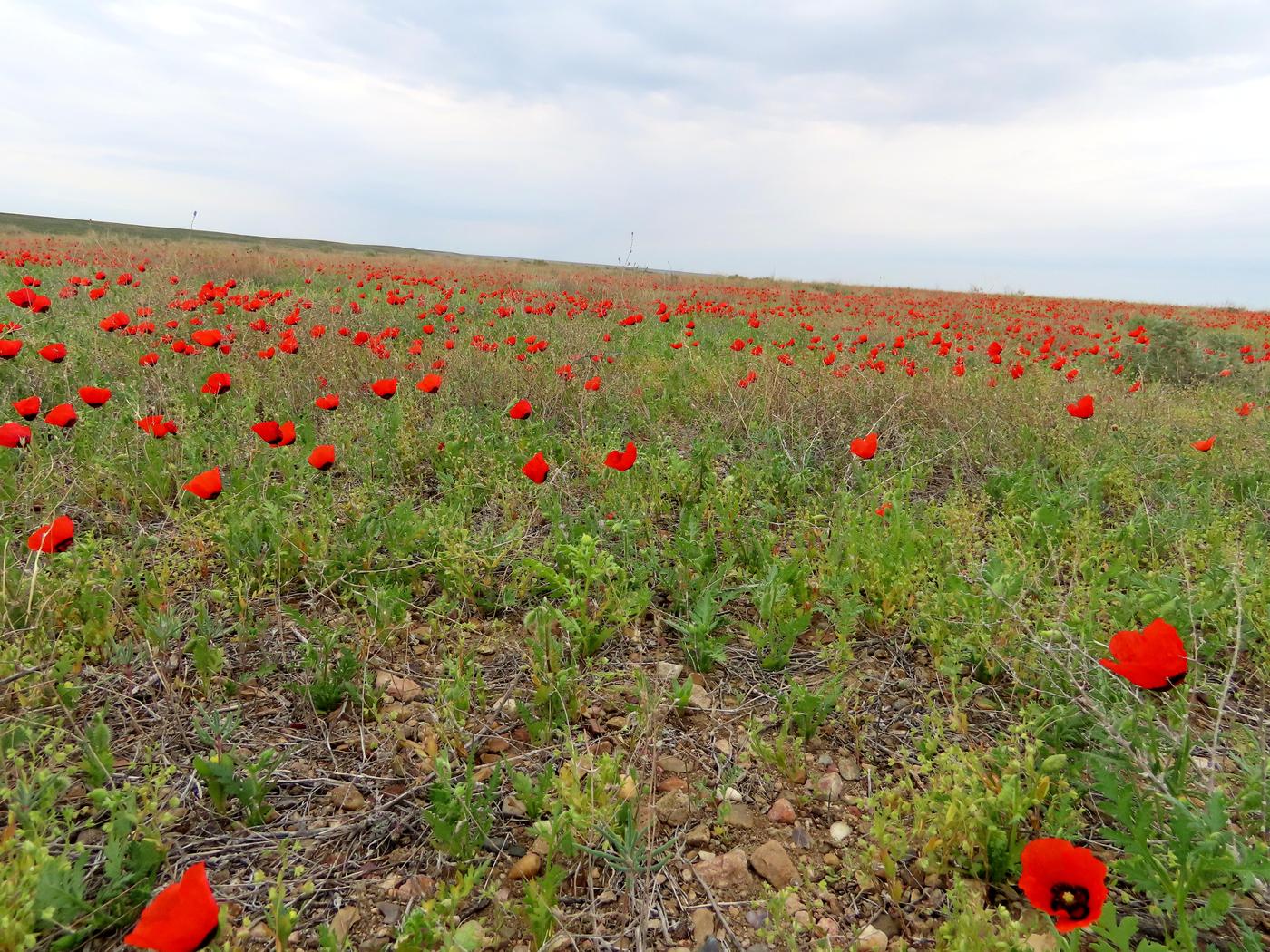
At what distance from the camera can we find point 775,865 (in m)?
1.88

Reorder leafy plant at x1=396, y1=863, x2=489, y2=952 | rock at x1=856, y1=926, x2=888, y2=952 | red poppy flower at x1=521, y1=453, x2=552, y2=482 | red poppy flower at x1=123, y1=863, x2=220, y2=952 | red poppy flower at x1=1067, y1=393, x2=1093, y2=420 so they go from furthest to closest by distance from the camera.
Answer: red poppy flower at x1=1067, y1=393, x2=1093, y2=420 < red poppy flower at x1=521, y1=453, x2=552, y2=482 < rock at x1=856, y1=926, x2=888, y2=952 < leafy plant at x1=396, y1=863, x2=489, y2=952 < red poppy flower at x1=123, y1=863, x2=220, y2=952

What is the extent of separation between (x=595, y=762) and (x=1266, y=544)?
3632 mm

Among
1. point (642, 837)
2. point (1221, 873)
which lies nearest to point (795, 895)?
point (642, 837)

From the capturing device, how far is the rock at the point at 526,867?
6.06 ft

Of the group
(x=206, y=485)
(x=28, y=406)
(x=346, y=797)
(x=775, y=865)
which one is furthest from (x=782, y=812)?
(x=28, y=406)

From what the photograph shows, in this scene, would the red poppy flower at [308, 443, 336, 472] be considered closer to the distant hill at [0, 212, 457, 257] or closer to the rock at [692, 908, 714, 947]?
the rock at [692, 908, 714, 947]

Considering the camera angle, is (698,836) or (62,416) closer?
(698,836)

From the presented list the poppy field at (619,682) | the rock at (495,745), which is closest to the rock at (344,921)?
the poppy field at (619,682)

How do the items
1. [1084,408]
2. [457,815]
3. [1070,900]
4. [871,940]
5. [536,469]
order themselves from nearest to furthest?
[1070,900] < [871,940] < [457,815] < [536,469] < [1084,408]

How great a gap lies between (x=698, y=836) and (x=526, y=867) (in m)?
0.51

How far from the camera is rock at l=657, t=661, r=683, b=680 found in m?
2.57

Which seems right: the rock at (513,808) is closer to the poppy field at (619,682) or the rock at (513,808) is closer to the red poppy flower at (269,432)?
the poppy field at (619,682)

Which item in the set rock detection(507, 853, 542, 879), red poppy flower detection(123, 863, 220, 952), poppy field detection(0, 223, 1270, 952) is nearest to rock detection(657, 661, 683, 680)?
poppy field detection(0, 223, 1270, 952)

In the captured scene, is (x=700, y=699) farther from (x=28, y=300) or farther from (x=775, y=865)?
(x=28, y=300)
